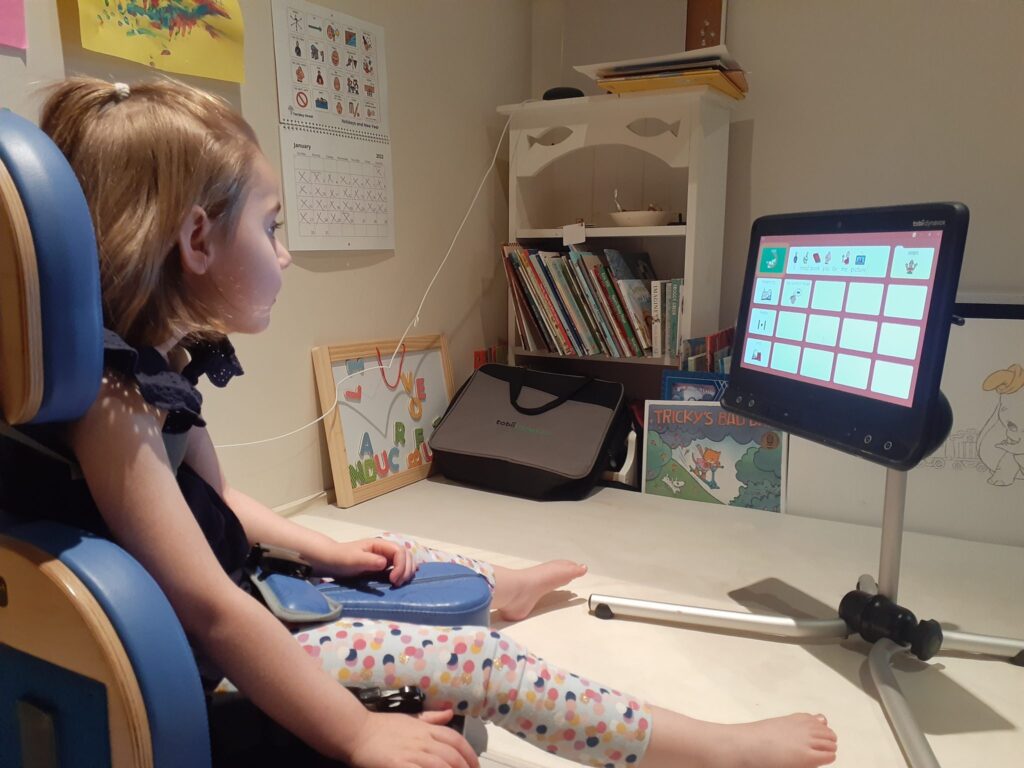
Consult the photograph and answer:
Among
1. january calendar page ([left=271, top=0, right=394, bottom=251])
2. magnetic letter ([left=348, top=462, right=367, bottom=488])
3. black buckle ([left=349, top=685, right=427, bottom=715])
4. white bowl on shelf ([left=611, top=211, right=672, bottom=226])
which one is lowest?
magnetic letter ([left=348, top=462, right=367, bottom=488])

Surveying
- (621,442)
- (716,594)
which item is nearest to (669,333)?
(621,442)

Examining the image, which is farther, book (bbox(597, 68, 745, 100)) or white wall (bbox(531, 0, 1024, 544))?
book (bbox(597, 68, 745, 100))

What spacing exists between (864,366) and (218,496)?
773 millimetres

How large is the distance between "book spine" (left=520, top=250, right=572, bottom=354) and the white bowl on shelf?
0.20 metres

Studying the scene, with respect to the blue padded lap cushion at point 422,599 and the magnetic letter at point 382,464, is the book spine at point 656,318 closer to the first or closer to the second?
the magnetic letter at point 382,464

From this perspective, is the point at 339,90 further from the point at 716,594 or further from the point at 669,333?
the point at 716,594

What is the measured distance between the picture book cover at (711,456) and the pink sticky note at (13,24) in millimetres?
1150

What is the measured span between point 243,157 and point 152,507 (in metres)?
0.34

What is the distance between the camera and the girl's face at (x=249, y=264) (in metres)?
0.73

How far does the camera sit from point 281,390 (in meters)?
1.33

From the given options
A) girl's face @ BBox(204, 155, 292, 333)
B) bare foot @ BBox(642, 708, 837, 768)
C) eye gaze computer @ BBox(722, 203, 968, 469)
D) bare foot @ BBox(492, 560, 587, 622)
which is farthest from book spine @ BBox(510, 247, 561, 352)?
bare foot @ BBox(642, 708, 837, 768)

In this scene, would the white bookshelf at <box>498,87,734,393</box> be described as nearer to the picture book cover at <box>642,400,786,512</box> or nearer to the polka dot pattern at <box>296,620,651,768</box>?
the picture book cover at <box>642,400,786,512</box>

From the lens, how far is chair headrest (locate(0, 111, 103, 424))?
0.49m

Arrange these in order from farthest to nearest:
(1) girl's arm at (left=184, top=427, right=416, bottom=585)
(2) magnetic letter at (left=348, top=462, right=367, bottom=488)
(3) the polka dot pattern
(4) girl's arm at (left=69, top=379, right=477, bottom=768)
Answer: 1. (2) magnetic letter at (left=348, top=462, right=367, bottom=488)
2. (1) girl's arm at (left=184, top=427, right=416, bottom=585)
3. (3) the polka dot pattern
4. (4) girl's arm at (left=69, top=379, right=477, bottom=768)
